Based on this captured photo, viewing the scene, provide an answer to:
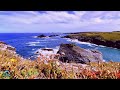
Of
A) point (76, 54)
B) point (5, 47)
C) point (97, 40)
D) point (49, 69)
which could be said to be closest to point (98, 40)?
point (97, 40)

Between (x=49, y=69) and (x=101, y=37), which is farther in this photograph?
(x=101, y=37)

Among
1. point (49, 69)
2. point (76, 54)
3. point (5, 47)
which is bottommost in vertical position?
point (49, 69)

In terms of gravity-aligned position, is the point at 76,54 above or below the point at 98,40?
below

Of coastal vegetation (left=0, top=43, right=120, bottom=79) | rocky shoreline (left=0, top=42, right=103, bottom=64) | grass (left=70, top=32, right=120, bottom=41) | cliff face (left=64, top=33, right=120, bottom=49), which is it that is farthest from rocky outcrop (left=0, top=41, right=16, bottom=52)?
Result: grass (left=70, top=32, right=120, bottom=41)

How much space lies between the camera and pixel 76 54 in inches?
136

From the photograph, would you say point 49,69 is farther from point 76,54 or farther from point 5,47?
point 5,47

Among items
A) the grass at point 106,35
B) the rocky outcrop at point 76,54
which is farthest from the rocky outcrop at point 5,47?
the grass at point 106,35

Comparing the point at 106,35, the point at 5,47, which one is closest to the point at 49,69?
the point at 5,47
